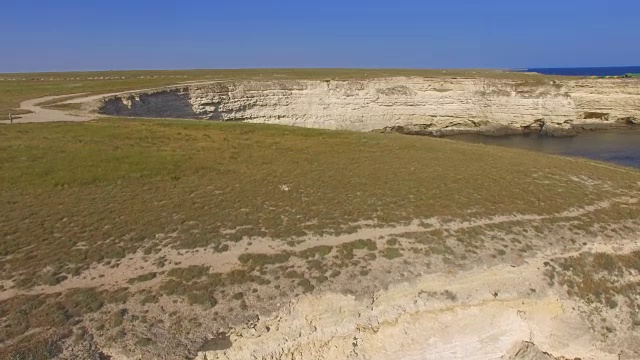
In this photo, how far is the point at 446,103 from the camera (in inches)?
2579

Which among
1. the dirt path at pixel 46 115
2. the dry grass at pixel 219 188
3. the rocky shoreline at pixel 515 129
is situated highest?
the dirt path at pixel 46 115

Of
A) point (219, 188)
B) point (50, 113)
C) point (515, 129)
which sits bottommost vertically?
point (515, 129)

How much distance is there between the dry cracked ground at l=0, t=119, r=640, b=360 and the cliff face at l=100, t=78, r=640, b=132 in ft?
134

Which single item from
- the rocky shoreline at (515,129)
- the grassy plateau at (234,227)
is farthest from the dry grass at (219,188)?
the rocky shoreline at (515,129)

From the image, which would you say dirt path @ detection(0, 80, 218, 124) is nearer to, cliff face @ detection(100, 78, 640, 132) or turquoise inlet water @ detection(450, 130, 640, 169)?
cliff face @ detection(100, 78, 640, 132)

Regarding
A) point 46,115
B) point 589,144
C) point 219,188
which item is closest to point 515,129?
point 589,144

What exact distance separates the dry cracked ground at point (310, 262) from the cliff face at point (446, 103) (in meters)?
40.9

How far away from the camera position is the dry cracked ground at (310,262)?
11406 millimetres

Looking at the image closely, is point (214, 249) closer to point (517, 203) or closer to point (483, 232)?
point (483, 232)

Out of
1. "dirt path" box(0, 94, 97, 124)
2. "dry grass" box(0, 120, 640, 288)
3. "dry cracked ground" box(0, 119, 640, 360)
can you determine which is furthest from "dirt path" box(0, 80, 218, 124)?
"dry cracked ground" box(0, 119, 640, 360)

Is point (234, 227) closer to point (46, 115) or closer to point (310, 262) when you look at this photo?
point (310, 262)

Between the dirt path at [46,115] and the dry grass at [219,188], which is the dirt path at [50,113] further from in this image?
the dry grass at [219,188]

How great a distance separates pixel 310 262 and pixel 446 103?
56.6 m

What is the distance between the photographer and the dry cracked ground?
37.4 feet
